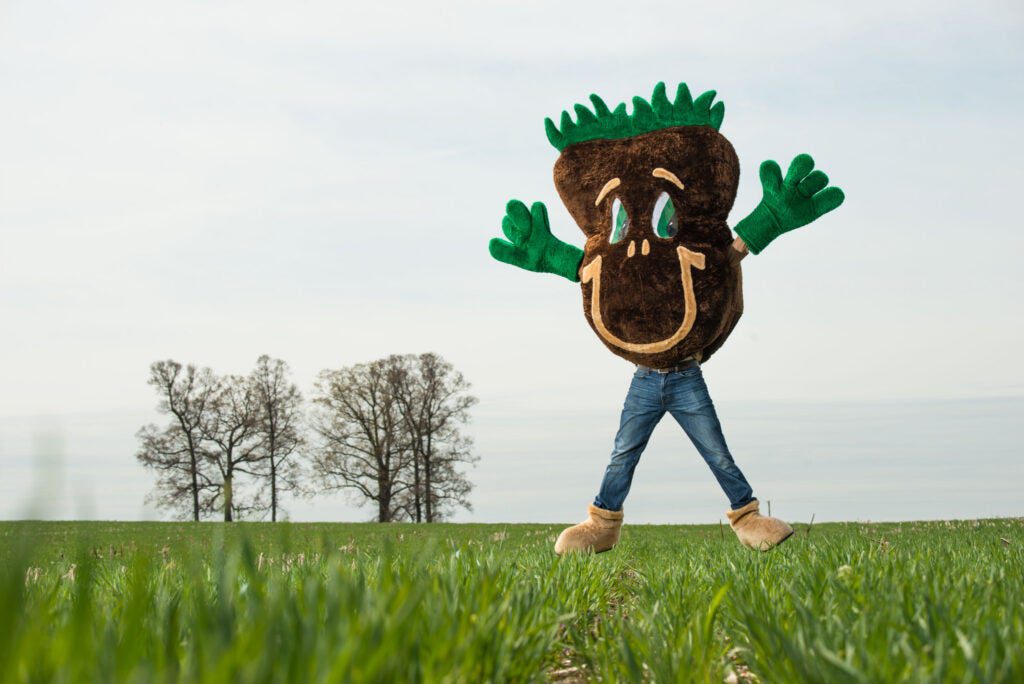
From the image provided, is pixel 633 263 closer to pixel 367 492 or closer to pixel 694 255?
pixel 694 255

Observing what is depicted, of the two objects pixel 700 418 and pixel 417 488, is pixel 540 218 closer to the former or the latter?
pixel 700 418

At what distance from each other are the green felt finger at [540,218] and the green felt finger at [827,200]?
2.28 metres

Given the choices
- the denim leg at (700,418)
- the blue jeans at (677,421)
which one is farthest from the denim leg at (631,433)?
the denim leg at (700,418)

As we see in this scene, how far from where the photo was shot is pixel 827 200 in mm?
7051

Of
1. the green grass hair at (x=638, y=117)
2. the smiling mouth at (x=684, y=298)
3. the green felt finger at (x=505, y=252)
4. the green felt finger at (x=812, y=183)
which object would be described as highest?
the green grass hair at (x=638, y=117)

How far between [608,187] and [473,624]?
5.20 metres

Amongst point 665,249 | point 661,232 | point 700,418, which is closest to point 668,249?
point 665,249

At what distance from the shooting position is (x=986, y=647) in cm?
241

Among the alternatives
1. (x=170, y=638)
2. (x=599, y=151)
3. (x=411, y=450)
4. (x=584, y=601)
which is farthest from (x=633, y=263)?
(x=411, y=450)

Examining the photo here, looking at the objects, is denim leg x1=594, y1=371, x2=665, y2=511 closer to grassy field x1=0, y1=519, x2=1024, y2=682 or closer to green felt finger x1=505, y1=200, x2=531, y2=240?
green felt finger x1=505, y1=200, x2=531, y2=240

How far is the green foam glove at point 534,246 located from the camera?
297 inches

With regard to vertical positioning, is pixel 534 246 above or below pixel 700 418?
above

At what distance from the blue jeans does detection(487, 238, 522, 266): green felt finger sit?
1525 mm

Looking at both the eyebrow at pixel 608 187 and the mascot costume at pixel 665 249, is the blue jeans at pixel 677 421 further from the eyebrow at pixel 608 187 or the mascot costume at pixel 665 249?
the eyebrow at pixel 608 187
